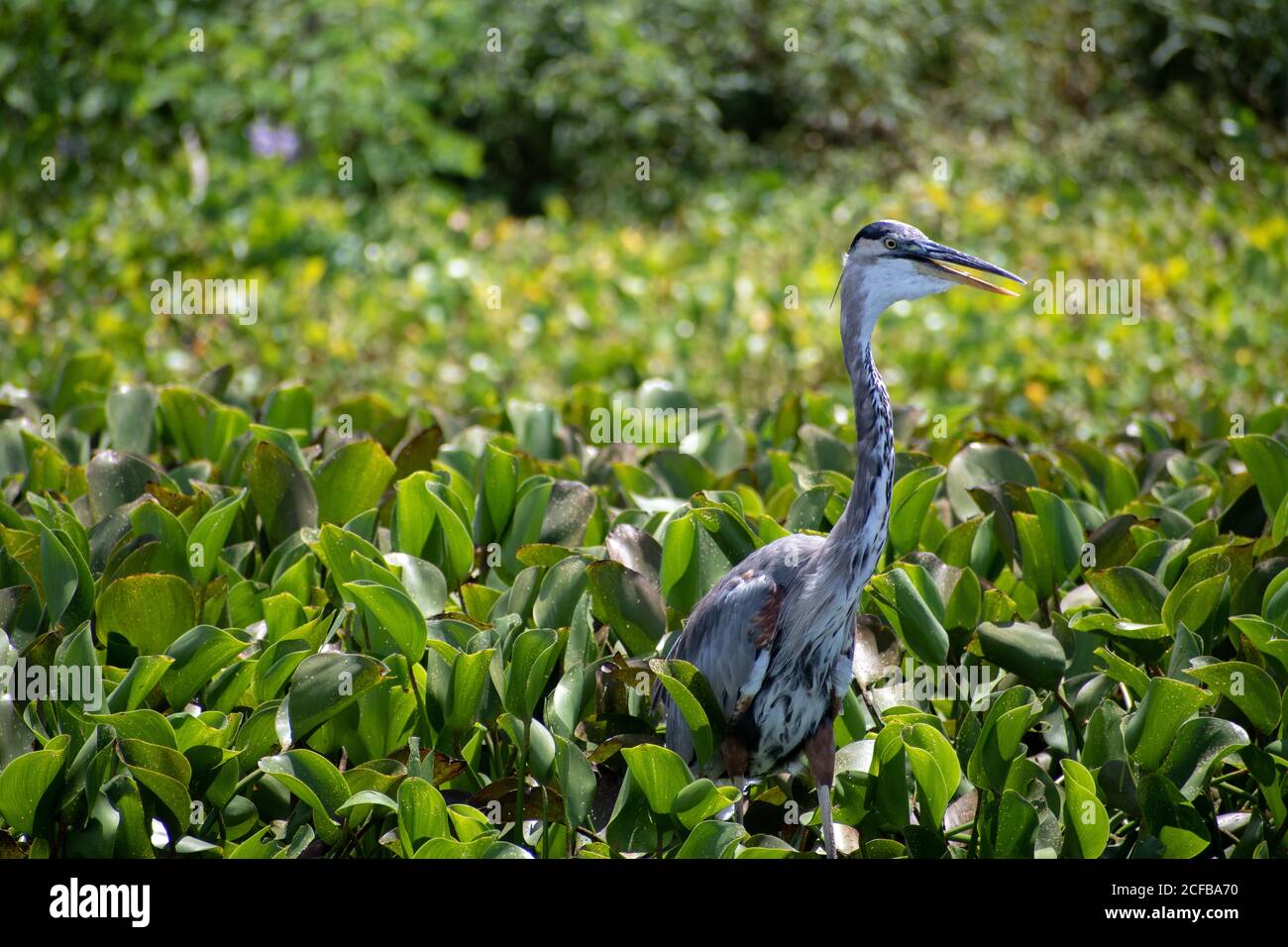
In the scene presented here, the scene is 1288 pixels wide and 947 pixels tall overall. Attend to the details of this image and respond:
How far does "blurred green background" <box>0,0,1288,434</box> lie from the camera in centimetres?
662

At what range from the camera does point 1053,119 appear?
36.6ft

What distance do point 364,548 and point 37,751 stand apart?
2.60ft

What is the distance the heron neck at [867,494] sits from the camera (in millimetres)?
2559

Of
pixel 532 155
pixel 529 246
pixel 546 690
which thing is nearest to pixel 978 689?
pixel 546 690

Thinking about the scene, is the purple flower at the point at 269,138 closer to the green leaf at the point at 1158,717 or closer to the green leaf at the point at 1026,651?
the green leaf at the point at 1026,651

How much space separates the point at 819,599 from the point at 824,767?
323 mm

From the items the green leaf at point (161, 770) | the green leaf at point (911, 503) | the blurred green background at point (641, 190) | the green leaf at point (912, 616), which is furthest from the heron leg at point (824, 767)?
the blurred green background at point (641, 190)

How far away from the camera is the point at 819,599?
260 cm

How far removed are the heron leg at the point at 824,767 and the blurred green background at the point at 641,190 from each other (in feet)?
7.43

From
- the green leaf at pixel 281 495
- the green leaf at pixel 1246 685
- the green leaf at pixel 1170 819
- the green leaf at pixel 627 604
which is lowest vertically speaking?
the green leaf at pixel 1170 819

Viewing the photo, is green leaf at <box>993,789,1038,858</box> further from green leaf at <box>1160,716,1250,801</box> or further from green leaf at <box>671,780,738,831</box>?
green leaf at <box>671,780,738,831</box>

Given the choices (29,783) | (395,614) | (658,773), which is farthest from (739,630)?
(29,783)

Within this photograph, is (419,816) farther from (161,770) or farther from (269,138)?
(269,138)

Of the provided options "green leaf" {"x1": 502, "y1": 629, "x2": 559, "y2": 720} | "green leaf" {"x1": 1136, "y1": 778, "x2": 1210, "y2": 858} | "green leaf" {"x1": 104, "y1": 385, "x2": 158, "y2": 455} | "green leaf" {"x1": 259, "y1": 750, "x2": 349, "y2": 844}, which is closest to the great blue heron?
"green leaf" {"x1": 502, "y1": 629, "x2": 559, "y2": 720}
